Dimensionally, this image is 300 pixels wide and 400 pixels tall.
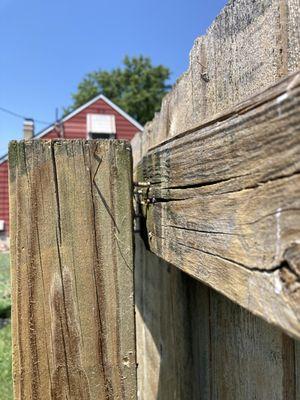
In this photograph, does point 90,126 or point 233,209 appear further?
point 90,126

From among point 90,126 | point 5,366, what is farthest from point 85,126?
point 5,366

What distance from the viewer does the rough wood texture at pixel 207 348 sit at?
2.97 feet

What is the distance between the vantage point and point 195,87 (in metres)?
1.26

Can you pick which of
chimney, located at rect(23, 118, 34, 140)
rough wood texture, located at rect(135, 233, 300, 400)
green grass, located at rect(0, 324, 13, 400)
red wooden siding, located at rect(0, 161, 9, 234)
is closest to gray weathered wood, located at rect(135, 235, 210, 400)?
rough wood texture, located at rect(135, 233, 300, 400)

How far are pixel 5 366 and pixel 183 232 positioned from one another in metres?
4.59

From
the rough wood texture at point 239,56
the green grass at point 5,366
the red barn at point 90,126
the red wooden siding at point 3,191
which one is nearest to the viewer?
the rough wood texture at point 239,56

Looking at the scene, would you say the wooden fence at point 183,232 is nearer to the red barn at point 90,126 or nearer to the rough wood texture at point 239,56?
the rough wood texture at point 239,56

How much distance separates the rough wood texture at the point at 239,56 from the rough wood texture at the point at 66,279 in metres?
0.29

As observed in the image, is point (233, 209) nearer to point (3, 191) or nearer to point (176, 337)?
point (176, 337)

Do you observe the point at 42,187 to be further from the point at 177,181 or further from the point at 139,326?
the point at 139,326

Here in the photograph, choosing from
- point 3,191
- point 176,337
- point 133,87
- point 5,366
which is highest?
point 133,87

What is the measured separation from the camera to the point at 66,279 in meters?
0.98

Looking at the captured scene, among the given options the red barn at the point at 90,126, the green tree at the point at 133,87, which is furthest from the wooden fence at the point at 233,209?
the green tree at the point at 133,87

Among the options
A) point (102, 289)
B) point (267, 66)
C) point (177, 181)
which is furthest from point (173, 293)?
point (267, 66)
